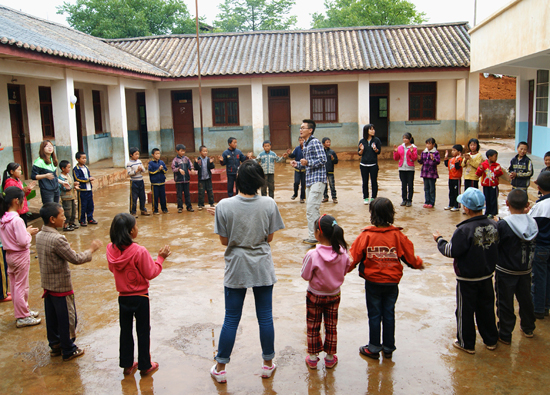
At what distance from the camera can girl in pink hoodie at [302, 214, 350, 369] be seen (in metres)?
3.72

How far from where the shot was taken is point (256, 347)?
14.0ft

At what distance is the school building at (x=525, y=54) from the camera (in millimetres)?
9297

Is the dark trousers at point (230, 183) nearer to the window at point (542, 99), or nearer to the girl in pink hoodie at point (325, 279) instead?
the girl in pink hoodie at point (325, 279)

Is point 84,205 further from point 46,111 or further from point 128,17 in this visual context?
point 128,17

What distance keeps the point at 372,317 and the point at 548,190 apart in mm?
2173

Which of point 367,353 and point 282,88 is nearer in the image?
point 367,353

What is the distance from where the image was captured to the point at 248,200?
12.1 feet

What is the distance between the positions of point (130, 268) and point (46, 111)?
12.5 m

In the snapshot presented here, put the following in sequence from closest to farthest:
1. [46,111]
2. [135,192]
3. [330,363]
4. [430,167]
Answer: [330,363] → [430,167] → [135,192] → [46,111]

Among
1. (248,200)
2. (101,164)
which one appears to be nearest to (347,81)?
(101,164)

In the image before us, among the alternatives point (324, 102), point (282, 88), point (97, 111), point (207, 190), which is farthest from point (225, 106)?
point (207, 190)

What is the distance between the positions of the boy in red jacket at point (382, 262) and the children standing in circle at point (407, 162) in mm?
5983

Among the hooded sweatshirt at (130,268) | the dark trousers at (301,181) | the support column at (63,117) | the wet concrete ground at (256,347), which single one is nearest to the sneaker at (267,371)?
the wet concrete ground at (256,347)

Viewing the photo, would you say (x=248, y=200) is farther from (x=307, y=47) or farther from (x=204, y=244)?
(x=307, y=47)
